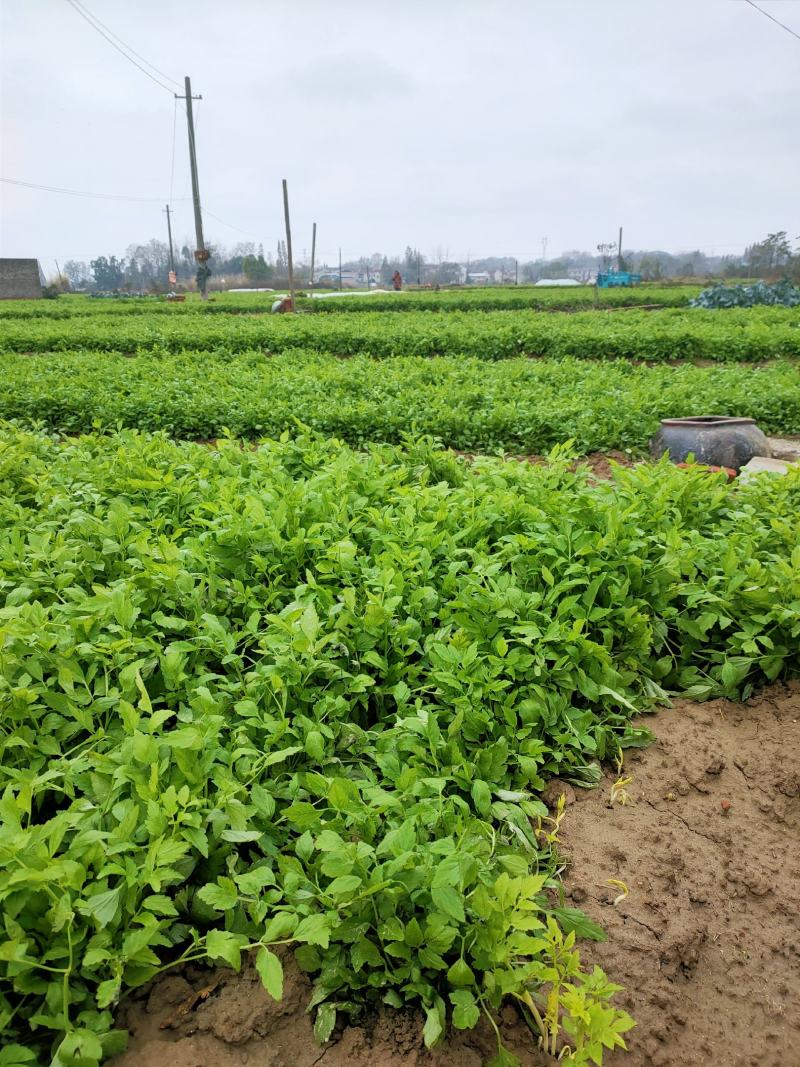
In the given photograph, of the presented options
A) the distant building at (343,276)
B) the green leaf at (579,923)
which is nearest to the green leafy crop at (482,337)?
the green leaf at (579,923)

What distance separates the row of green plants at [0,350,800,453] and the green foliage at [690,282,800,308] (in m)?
17.3

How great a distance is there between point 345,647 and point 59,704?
0.91m

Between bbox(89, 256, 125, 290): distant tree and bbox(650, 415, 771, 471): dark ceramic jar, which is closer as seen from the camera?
bbox(650, 415, 771, 471): dark ceramic jar

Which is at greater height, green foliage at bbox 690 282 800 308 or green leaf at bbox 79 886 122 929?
green foliage at bbox 690 282 800 308

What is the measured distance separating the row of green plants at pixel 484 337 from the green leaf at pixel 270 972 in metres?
13.1

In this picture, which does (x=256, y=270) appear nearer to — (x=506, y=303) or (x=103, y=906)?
(x=506, y=303)

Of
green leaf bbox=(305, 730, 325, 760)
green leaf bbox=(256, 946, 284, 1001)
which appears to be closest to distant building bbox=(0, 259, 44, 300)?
green leaf bbox=(305, 730, 325, 760)

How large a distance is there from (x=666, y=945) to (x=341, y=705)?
1109mm

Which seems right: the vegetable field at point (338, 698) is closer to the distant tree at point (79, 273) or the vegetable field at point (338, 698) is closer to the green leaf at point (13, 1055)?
the green leaf at point (13, 1055)


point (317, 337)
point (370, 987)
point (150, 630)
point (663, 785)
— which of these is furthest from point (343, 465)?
point (317, 337)

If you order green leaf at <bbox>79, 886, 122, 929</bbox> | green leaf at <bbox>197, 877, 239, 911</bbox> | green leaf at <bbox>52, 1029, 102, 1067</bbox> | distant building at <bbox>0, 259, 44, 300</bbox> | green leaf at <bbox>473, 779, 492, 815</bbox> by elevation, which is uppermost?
distant building at <bbox>0, 259, 44, 300</bbox>

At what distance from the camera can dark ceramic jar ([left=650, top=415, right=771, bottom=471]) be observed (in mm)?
5887

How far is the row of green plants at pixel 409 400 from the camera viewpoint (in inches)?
276

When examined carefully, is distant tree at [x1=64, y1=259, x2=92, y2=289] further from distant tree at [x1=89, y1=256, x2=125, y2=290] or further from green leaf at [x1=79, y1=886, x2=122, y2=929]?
green leaf at [x1=79, y1=886, x2=122, y2=929]
